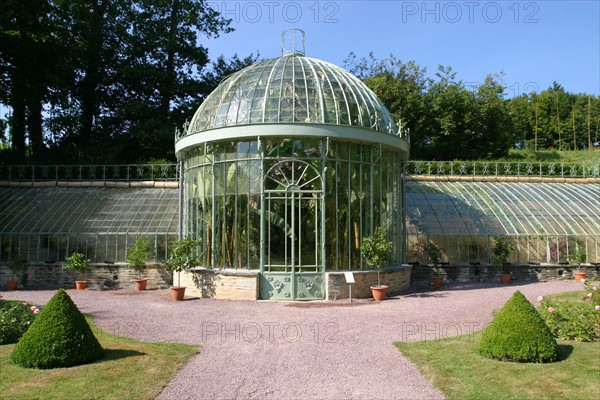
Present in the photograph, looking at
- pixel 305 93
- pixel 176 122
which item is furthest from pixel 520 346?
pixel 176 122

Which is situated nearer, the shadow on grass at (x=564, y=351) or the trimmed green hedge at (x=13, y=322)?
the shadow on grass at (x=564, y=351)

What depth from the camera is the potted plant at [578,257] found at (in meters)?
22.5

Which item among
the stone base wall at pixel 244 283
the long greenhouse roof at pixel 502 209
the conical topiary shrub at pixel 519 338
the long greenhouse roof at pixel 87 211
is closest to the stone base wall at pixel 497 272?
the long greenhouse roof at pixel 502 209

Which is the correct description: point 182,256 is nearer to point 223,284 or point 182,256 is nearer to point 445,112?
point 223,284

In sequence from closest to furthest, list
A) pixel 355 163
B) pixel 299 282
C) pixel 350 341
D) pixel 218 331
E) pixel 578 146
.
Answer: pixel 350 341, pixel 218 331, pixel 299 282, pixel 355 163, pixel 578 146

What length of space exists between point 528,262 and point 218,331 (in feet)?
56.2

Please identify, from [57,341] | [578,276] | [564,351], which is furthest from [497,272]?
[57,341]

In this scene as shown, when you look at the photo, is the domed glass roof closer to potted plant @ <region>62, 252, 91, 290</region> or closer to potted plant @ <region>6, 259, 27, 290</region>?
potted plant @ <region>62, 252, 91, 290</region>

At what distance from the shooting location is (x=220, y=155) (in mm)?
18812

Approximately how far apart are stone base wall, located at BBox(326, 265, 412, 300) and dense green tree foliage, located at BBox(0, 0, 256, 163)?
70.0ft

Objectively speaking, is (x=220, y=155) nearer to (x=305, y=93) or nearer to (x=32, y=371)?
(x=305, y=93)

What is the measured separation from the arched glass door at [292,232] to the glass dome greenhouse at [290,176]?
37 millimetres

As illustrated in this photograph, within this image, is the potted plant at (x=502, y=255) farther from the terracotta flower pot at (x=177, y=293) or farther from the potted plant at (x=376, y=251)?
the terracotta flower pot at (x=177, y=293)

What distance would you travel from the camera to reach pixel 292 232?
17375 mm
